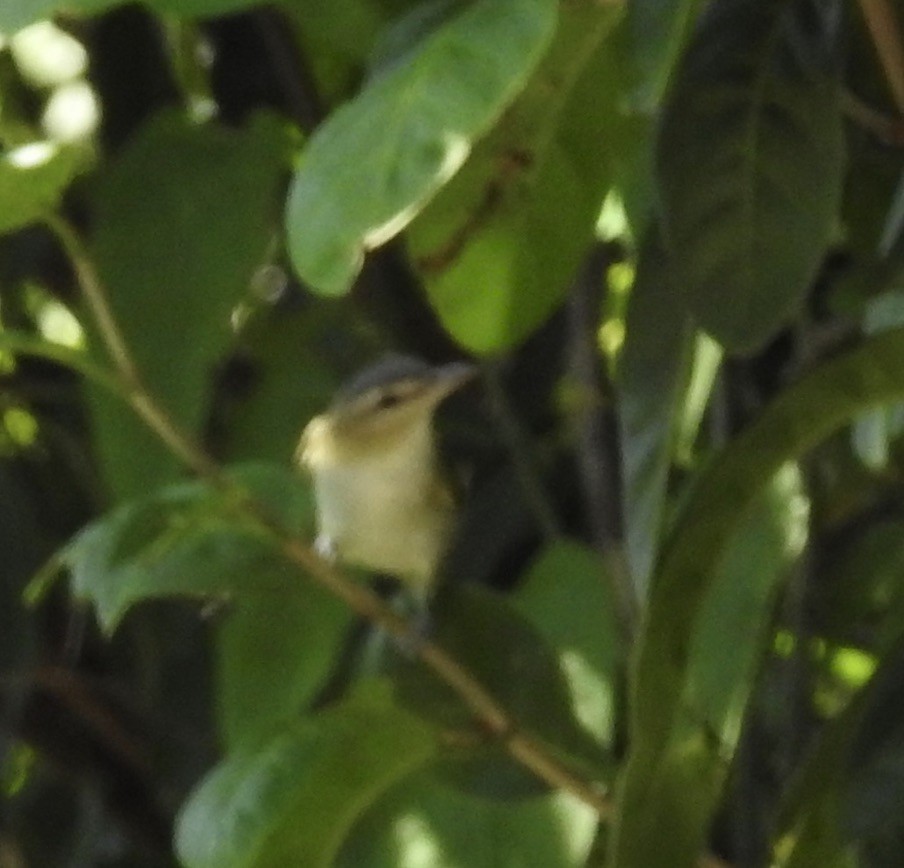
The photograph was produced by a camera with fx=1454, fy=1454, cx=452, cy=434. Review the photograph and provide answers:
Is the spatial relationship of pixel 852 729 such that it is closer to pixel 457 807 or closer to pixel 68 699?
pixel 457 807

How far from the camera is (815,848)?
1.86 feet

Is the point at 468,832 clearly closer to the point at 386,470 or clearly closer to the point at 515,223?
the point at 515,223

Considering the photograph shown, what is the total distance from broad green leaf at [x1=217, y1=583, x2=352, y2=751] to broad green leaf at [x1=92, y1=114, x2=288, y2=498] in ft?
0.29

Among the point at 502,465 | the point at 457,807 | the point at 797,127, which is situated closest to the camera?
the point at 797,127

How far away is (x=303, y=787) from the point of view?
568 millimetres

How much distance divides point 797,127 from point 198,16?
22 centimetres

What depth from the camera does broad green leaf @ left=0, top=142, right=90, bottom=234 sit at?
0.45 meters

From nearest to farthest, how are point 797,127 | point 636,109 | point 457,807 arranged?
1. point 636,109
2. point 797,127
3. point 457,807

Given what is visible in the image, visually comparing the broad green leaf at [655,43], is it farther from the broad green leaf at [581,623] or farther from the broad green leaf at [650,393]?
the broad green leaf at [581,623]

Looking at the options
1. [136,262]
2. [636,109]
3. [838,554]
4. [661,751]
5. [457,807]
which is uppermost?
[636,109]

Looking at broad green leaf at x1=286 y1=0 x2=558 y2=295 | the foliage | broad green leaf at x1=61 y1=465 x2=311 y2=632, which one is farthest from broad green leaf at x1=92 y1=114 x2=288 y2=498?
broad green leaf at x1=286 y1=0 x2=558 y2=295

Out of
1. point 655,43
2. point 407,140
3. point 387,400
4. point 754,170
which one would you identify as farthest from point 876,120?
point 387,400

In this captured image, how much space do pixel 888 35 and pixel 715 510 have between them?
6.9 inches

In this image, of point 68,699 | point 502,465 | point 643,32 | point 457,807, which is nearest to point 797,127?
point 643,32
